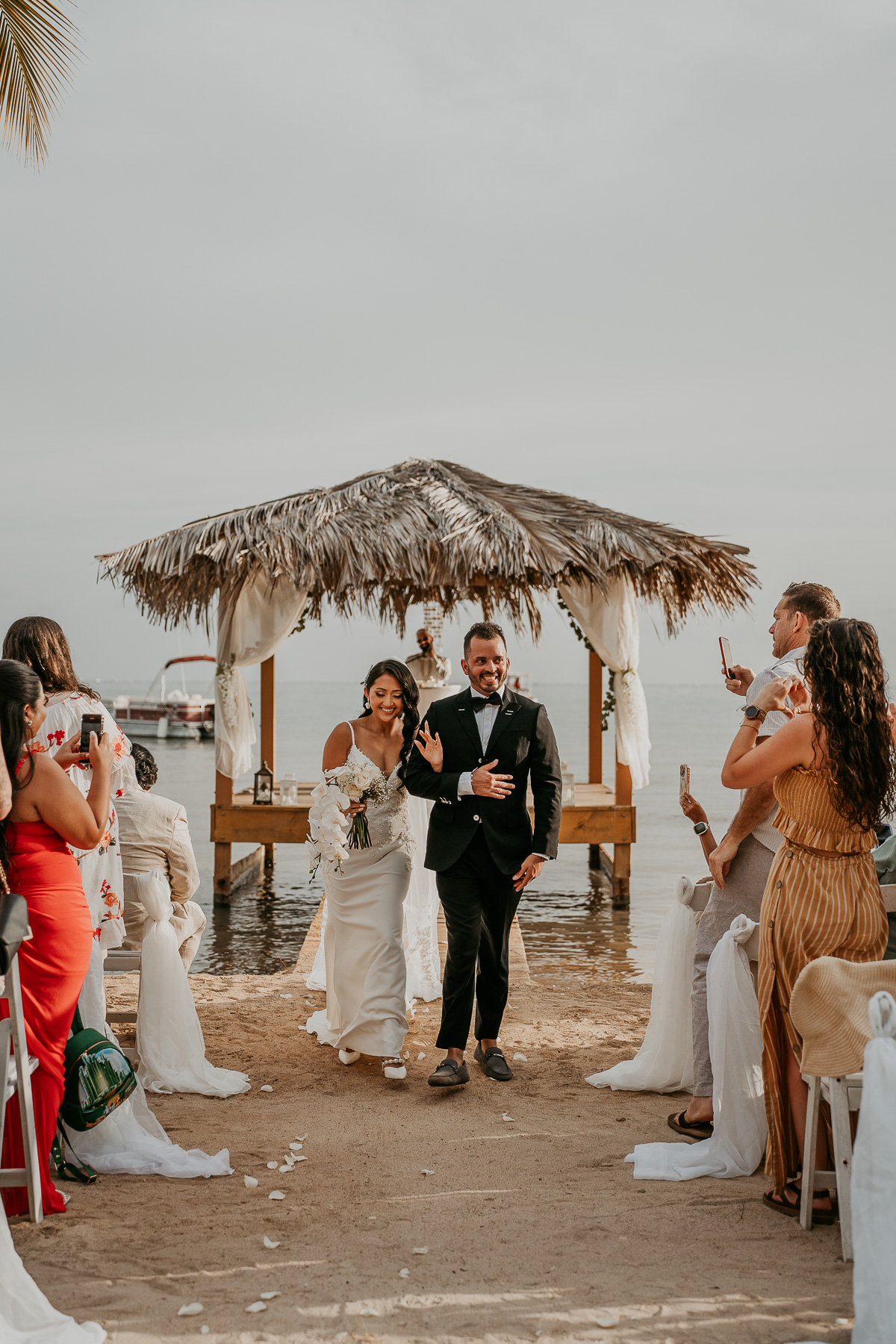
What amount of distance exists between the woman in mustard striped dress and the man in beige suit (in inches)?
128

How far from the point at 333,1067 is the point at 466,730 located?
1.83 m

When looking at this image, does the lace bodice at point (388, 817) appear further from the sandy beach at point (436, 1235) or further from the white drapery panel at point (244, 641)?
the white drapery panel at point (244, 641)

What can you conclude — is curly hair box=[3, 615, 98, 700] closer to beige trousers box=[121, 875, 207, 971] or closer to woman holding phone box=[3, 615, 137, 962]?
woman holding phone box=[3, 615, 137, 962]

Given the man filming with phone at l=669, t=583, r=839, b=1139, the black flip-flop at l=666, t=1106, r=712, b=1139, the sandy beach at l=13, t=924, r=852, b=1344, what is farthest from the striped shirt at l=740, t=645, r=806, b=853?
the sandy beach at l=13, t=924, r=852, b=1344

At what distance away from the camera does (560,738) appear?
1799 inches

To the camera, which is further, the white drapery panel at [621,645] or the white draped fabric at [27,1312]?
the white drapery panel at [621,645]

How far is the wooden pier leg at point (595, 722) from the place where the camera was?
12648 millimetres

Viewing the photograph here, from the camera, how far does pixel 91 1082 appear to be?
350 centimetres

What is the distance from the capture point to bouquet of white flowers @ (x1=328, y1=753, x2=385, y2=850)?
197 inches

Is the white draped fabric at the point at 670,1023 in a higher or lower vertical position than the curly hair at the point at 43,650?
lower

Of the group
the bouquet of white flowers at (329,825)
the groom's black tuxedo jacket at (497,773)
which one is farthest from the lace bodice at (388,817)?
the groom's black tuxedo jacket at (497,773)

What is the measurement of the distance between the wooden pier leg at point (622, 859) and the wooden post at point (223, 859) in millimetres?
3946

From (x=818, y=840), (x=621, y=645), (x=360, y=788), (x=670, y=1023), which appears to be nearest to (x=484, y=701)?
(x=360, y=788)

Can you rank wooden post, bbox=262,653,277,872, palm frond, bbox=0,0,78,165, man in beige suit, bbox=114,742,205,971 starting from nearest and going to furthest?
1. man in beige suit, bbox=114,742,205,971
2. palm frond, bbox=0,0,78,165
3. wooden post, bbox=262,653,277,872
